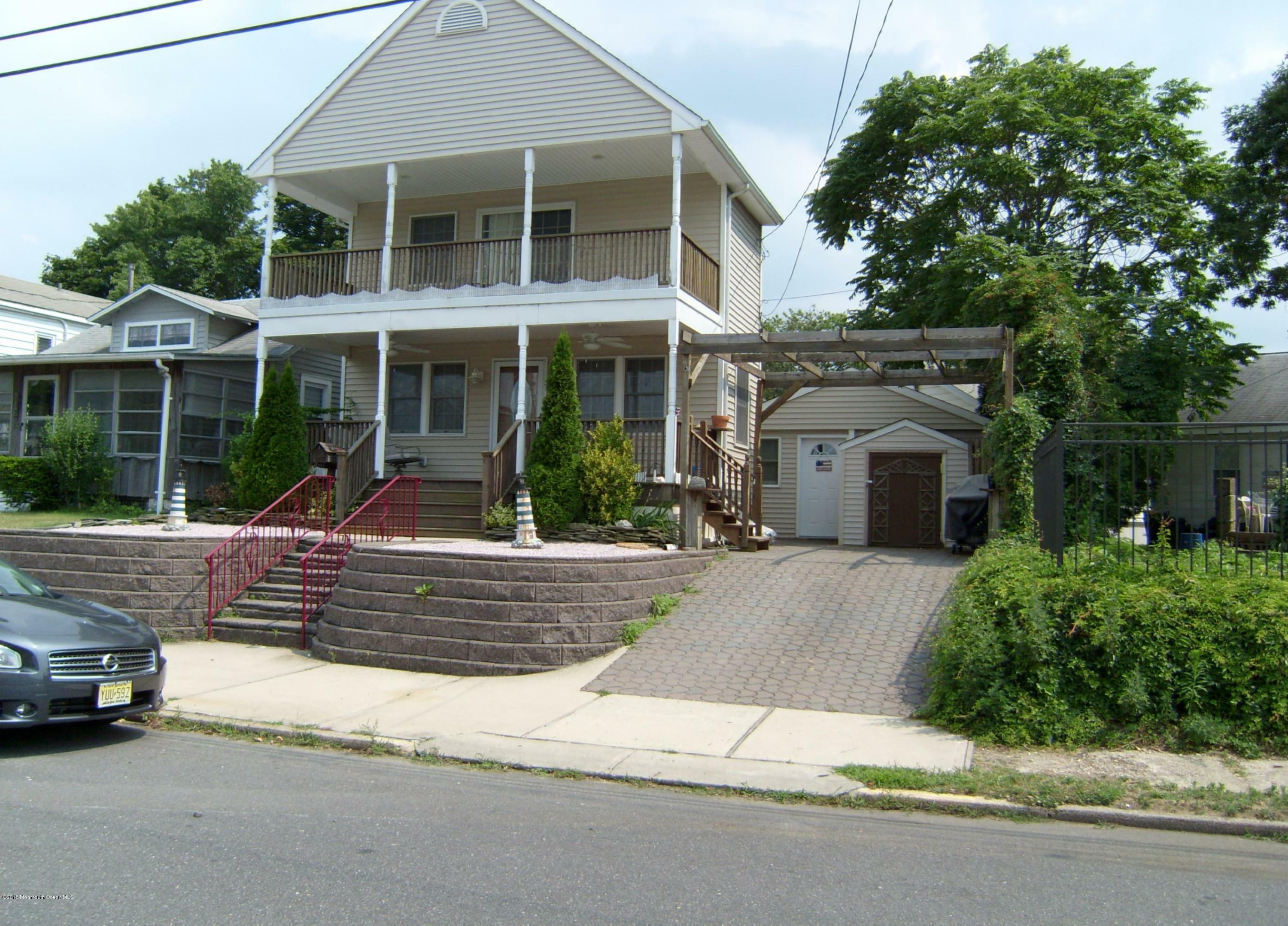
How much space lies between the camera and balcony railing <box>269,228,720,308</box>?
53.0ft

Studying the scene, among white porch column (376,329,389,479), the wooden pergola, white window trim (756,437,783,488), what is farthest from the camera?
white window trim (756,437,783,488)

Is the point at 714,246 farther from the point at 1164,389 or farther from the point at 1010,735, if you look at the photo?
the point at 1010,735

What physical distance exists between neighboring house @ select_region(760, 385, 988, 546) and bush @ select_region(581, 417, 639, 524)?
226 inches

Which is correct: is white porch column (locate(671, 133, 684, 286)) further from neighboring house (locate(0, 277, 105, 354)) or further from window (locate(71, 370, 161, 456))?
neighboring house (locate(0, 277, 105, 354))

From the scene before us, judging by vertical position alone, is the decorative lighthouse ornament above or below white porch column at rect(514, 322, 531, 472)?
below

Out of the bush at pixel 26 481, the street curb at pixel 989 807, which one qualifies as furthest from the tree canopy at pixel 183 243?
the street curb at pixel 989 807

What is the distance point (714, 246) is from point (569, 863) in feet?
46.4

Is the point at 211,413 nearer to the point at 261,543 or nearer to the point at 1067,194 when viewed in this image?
the point at 261,543

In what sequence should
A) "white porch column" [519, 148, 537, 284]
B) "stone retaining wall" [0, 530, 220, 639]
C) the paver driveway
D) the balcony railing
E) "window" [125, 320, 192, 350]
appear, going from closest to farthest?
the paver driveway < "stone retaining wall" [0, 530, 220, 639] < the balcony railing < "white porch column" [519, 148, 537, 284] < "window" [125, 320, 192, 350]

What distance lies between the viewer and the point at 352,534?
1518 centimetres

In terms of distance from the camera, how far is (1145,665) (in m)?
7.50

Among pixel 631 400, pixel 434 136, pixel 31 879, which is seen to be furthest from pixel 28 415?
pixel 31 879

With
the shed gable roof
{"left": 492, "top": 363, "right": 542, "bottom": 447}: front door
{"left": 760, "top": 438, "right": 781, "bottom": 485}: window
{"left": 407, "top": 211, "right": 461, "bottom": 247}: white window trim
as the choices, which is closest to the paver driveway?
{"left": 492, "top": 363, "right": 542, "bottom": 447}: front door

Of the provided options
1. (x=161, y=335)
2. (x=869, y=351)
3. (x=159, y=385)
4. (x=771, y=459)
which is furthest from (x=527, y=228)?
(x=161, y=335)
